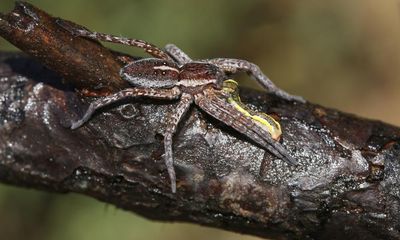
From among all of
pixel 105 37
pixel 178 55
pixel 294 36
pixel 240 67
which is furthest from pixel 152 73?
pixel 294 36

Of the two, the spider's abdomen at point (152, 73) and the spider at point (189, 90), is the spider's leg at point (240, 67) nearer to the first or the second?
the spider at point (189, 90)

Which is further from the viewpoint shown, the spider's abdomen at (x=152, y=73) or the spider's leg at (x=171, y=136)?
the spider's abdomen at (x=152, y=73)

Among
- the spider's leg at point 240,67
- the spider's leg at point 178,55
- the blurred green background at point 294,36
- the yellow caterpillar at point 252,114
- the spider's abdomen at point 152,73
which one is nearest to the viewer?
the yellow caterpillar at point 252,114

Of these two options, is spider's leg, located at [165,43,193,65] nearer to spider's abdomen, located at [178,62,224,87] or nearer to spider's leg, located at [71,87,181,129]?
spider's abdomen, located at [178,62,224,87]

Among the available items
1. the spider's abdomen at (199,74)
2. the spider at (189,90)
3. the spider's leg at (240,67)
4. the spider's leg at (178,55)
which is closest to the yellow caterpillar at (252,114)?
the spider at (189,90)

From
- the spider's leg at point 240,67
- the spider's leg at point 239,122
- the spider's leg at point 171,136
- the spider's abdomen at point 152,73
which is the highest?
the spider's leg at point 240,67

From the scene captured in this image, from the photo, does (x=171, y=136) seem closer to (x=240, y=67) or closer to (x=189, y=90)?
(x=189, y=90)

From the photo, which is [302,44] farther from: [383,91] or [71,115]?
[71,115]
